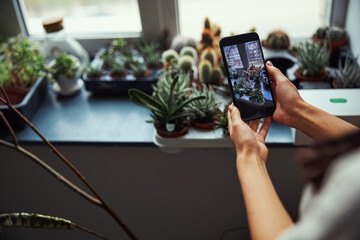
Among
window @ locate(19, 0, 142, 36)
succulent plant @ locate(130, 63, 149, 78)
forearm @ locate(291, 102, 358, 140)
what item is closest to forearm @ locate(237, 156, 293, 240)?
forearm @ locate(291, 102, 358, 140)

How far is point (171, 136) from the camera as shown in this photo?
1101mm

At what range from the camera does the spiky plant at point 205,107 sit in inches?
43.3

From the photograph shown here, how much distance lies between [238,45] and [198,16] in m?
0.61

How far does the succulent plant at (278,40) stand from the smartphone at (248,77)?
44 cm

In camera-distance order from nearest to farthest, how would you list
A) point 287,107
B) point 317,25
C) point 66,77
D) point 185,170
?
point 287,107, point 185,170, point 66,77, point 317,25

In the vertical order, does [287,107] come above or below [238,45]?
below

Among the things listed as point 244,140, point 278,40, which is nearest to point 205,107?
point 244,140

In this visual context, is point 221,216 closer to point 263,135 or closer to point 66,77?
point 263,135

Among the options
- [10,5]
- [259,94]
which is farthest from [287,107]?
[10,5]

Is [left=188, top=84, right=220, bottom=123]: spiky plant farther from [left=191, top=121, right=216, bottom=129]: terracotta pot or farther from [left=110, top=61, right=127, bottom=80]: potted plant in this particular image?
[left=110, top=61, right=127, bottom=80]: potted plant

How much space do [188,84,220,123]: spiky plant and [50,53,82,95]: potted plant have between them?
0.50 meters

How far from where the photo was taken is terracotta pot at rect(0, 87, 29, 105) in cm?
Answer: 125

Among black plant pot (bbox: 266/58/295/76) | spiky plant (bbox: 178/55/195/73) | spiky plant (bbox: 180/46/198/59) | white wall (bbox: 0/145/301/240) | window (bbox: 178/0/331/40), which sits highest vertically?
window (bbox: 178/0/331/40)

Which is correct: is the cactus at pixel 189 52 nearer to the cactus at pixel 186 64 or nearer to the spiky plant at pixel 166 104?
the cactus at pixel 186 64
